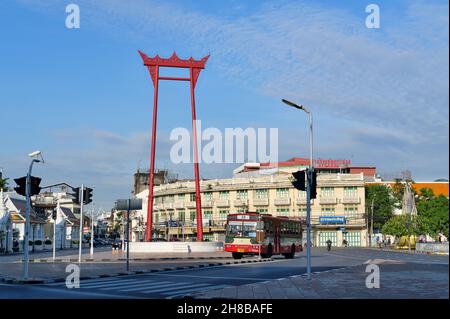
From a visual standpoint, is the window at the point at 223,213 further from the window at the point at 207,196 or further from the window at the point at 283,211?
the window at the point at 283,211

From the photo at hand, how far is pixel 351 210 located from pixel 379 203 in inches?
252

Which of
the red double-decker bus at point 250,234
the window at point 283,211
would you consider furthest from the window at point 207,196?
the red double-decker bus at point 250,234

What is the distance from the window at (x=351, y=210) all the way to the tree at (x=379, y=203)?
317 centimetres

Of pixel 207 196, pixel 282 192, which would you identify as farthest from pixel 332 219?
pixel 207 196

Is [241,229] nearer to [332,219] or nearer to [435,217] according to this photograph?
[435,217]

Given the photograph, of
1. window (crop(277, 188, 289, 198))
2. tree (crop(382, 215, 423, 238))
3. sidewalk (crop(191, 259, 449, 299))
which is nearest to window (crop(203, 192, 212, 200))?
window (crop(277, 188, 289, 198))

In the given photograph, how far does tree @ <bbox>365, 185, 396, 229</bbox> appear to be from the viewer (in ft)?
320

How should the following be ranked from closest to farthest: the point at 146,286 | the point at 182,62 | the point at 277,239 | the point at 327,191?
1. the point at 146,286
2. the point at 277,239
3. the point at 182,62
4. the point at 327,191

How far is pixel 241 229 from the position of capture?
4053 centimetres

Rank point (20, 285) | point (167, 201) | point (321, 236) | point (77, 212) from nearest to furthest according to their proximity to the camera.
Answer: point (20, 285), point (321, 236), point (167, 201), point (77, 212)
